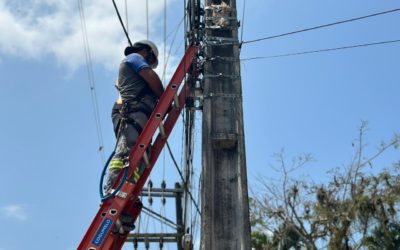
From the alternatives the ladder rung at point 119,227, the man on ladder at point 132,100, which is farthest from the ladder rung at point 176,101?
the ladder rung at point 119,227

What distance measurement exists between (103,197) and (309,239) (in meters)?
12.4

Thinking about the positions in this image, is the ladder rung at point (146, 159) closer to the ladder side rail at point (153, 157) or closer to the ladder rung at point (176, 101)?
the ladder side rail at point (153, 157)

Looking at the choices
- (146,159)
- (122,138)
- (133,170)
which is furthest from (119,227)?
(122,138)

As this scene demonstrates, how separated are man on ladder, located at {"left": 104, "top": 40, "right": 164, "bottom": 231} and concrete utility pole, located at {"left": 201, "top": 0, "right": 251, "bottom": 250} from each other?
20.6 inches

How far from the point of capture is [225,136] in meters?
4.34

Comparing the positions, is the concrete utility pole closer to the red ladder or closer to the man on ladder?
the red ladder

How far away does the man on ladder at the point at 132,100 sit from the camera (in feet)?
14.7

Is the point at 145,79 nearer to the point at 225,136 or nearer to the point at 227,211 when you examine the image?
the point at 225,136

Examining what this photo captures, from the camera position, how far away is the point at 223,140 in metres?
4.32

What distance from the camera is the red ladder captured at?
387 cm

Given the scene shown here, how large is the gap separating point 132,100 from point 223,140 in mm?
979

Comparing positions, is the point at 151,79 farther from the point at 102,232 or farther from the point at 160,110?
the point at 102,232

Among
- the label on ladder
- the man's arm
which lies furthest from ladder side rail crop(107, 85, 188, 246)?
the man's arm

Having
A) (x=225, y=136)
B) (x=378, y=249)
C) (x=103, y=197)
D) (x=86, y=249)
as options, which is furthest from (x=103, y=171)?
(x=378, y=249)
